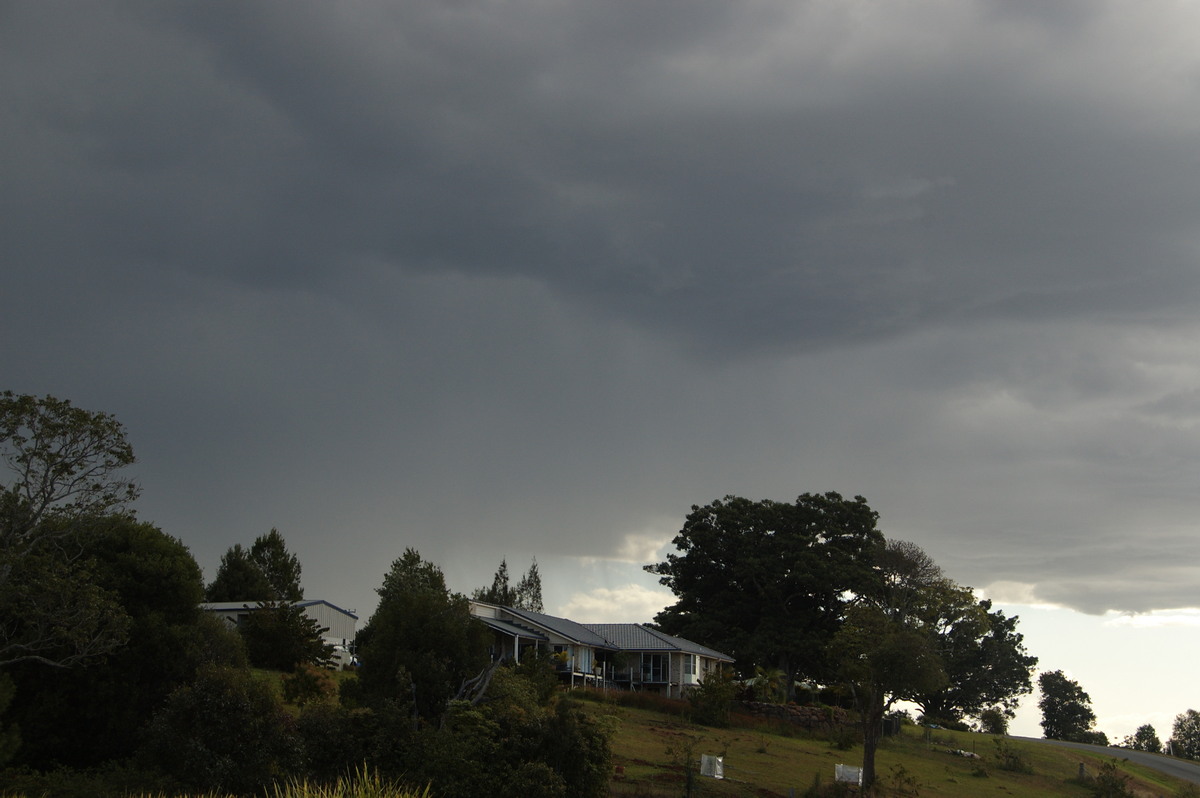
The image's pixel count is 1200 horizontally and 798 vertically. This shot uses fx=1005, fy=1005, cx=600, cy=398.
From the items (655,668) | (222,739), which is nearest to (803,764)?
(222,739)

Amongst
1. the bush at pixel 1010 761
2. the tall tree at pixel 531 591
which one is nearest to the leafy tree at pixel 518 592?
the tall tree at pixel 531 591

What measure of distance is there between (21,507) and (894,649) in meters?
31.2

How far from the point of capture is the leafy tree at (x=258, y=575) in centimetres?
7900

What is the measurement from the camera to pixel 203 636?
100ft

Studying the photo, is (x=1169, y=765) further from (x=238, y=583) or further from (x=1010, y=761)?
(x=238, y=583)

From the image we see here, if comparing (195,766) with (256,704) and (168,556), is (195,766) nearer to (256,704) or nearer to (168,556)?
(256,704)

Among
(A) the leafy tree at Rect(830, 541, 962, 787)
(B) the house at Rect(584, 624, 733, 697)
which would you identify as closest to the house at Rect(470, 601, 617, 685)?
(B) the house at Rect(584, 624, 733, 697)

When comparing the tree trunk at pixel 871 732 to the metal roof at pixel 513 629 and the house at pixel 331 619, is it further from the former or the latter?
the house at pixel 331 619

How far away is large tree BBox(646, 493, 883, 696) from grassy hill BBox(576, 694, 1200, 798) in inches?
515

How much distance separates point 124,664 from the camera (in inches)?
1121

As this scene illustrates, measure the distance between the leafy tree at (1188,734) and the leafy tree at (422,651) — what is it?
362ft

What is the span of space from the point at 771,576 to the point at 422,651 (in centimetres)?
5527

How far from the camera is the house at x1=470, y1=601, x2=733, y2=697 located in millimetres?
62656

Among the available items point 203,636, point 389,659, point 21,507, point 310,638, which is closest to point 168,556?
point 203,636
